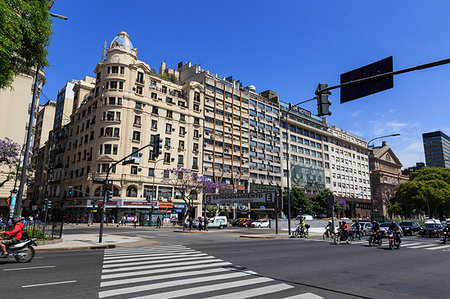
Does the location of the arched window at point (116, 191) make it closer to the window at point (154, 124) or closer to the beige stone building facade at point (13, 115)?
the window at point (154, 124)

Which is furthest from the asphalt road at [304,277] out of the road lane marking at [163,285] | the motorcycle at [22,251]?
the motorcycle at [22,251]

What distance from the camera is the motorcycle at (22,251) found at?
9.89 meters

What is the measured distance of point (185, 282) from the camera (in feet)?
23.9

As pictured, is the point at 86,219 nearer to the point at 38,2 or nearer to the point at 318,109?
the point at 38,2

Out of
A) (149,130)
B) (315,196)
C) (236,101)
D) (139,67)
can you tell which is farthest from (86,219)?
(315,196)

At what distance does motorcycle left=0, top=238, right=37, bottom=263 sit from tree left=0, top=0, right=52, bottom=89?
21.4ft

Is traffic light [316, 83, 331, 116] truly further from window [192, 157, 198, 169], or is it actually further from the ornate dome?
the ornate dome

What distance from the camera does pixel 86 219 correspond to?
49.2m

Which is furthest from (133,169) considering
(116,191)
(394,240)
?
(394,240)

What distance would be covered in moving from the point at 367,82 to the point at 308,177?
3040 inches

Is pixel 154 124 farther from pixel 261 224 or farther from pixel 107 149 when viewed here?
pixel 261 224

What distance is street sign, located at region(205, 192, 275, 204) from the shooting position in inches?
1255

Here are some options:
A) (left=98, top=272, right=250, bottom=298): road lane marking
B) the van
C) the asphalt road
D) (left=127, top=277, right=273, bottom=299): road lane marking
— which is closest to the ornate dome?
the van

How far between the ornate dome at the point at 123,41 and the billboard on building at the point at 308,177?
49.9 m
